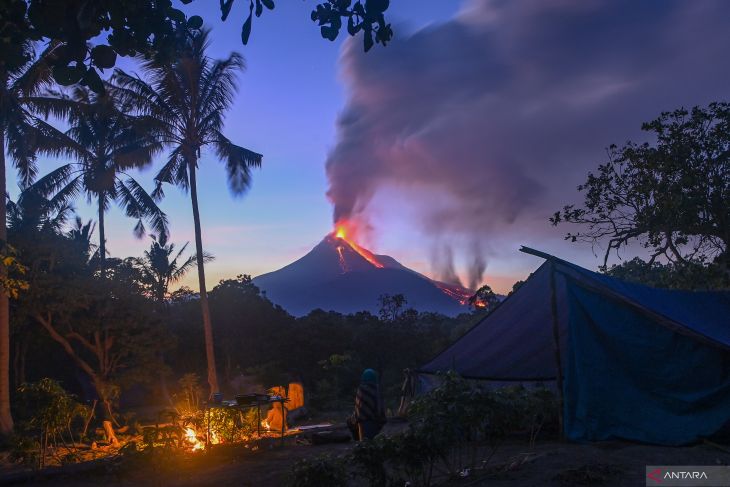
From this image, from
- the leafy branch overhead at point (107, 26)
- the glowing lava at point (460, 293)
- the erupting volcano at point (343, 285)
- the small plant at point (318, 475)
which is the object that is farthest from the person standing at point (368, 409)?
the erupting volcano at point (343, 285)

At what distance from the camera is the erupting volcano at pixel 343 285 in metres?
97.3

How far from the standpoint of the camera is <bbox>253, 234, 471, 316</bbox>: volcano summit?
97.3 m

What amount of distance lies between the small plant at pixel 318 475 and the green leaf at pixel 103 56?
295 cm

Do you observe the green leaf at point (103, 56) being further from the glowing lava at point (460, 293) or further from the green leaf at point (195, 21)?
the glowing lava at point (460, 293)

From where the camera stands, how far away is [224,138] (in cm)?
1669

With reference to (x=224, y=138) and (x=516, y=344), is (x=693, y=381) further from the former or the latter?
(x=224, y=138)

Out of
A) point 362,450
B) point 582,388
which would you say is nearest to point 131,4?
point 362,450

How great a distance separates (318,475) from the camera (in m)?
4.19

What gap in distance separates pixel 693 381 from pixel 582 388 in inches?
50.7

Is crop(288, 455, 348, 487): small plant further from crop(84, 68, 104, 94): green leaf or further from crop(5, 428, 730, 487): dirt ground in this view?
crop(84, 68, 104, 94): green leaf

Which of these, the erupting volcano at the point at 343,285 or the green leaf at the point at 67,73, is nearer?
the green leaf at the point at 67,73

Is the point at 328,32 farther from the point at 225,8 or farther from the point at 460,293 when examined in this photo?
the point at 460,293

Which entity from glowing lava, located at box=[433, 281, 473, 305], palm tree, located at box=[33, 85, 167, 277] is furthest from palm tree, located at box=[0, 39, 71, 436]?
glowing lava, located at box=[433, 281, 473, 305]

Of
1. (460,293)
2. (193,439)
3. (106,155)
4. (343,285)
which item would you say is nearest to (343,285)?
(343,285)
